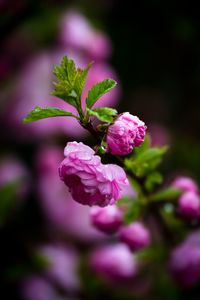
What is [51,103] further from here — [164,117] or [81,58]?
[164,117]

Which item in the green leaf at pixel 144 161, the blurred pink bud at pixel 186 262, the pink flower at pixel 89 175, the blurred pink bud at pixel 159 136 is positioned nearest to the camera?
the pink flower at pixel 89 175

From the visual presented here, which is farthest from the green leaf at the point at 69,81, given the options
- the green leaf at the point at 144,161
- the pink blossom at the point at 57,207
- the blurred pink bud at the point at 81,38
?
the blurred pink bud at the point at 81,38

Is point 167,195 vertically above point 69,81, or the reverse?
point 69,81

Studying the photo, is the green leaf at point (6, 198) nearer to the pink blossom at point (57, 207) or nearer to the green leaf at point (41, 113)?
the pink blossom at point (57, 207)

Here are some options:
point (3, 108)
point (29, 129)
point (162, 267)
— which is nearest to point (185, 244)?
point (162, 267)

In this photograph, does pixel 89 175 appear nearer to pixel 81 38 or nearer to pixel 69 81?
pixel 69 81

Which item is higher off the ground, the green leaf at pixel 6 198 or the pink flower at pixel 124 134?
the pink flower at pixel 124 134

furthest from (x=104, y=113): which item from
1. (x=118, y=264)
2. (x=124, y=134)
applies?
(x=118, y=264)
